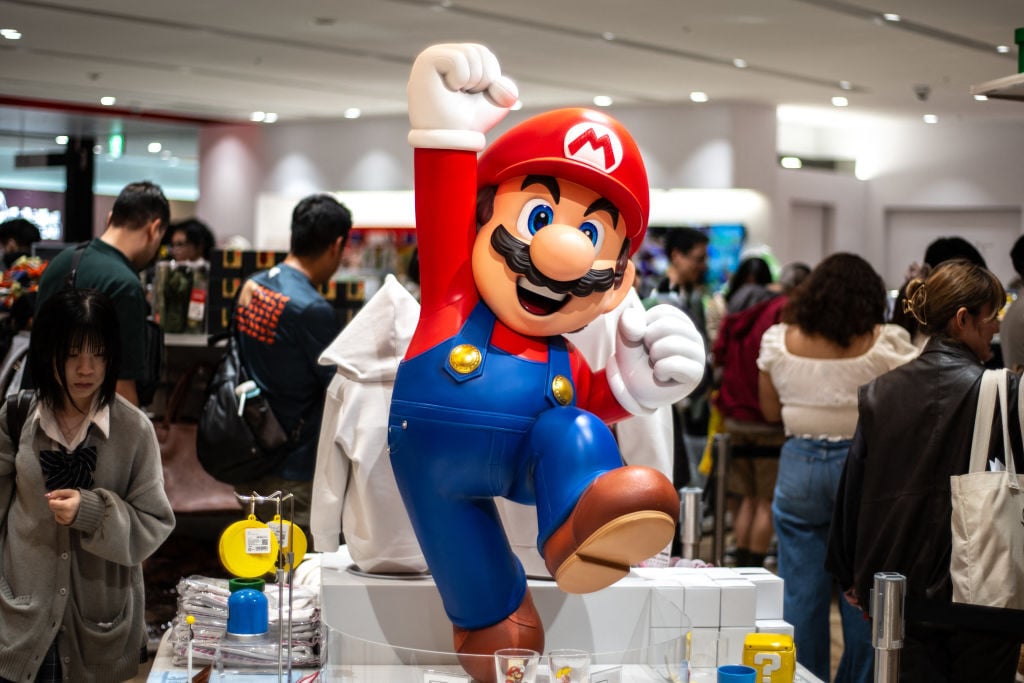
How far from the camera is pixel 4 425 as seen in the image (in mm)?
2795

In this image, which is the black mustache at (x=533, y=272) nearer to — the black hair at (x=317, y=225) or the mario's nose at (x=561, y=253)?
the mario's nose at (x=561, y=253)

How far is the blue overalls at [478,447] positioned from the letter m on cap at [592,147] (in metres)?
0.31

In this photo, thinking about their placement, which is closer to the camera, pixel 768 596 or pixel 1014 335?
pixel 768 596

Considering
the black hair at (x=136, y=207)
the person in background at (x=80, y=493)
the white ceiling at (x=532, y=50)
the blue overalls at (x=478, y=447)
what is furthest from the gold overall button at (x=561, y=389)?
the white ceiling at (x=532, y=50)

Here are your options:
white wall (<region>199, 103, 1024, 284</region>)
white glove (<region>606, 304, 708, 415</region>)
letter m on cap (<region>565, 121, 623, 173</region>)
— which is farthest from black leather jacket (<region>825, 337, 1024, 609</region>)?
white wall (<region>199, 103, 1024, 284</region>)

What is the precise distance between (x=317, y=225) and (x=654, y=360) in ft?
6.52

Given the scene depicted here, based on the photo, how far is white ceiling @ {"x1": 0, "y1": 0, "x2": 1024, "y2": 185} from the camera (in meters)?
6.93

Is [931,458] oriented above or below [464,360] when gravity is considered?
below

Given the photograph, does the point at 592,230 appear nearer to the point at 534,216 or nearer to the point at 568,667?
the point at 534,216

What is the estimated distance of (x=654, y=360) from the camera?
223 cm

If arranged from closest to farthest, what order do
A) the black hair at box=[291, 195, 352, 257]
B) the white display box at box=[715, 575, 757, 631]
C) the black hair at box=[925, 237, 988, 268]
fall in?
the white display box at box=[715, 575, 757, 631] < the black hair at box=[291, 195, 352, 257] < the black hair at box=[925, 237, 988, 268]

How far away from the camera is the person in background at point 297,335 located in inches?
153

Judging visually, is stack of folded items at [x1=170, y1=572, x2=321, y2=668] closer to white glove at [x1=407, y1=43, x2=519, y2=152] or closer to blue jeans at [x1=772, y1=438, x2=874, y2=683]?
white glove at [x1=407, y1=43, x2=519, y2=152]

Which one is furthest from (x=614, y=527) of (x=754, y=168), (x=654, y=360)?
(x=754, y=168)
